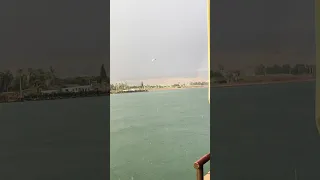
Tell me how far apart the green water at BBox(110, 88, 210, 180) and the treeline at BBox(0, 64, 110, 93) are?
216 cm

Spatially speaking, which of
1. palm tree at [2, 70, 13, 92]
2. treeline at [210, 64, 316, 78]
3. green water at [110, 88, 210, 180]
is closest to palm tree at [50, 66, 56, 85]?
palm tree at [2, 70, 13, 92]

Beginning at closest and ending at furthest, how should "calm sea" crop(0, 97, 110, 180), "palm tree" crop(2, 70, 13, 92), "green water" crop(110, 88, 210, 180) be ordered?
"palm tree" crop(2, 70, 13, 92) < "calm sea" crop(0, 97, 110, 180) < "green water" crop(110, 88, 210, 180)

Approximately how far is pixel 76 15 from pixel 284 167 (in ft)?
10.5

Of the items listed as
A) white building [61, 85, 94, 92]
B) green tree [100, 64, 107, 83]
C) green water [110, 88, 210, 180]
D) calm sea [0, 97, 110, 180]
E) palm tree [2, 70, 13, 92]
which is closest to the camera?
palm tree [2, 70, 13, 92]

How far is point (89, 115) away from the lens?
387 cm

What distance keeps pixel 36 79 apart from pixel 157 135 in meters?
9.22

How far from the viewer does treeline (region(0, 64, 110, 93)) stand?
8.97ft

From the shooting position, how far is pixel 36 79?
3.37 meters

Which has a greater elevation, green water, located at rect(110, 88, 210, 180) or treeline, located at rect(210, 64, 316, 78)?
treeline, located at rect(210, 64, 316, 78)

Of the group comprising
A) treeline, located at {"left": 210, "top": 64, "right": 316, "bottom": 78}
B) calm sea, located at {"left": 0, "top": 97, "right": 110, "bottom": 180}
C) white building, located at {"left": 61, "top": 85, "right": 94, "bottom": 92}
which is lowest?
calm sea, located at {"left": 0, "top": 97, "right": 110, "bottom": 180}

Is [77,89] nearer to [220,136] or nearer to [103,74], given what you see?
[103,74]

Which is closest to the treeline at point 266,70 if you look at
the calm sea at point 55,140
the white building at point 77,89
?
the calm sea at point 55,140

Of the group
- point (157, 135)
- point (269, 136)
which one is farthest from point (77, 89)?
point (157, 135)

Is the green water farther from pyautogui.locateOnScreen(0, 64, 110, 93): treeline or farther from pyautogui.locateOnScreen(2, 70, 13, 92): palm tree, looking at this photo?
pyautogui.locateOnScreen(2, 70, 13, 92): palm tree
